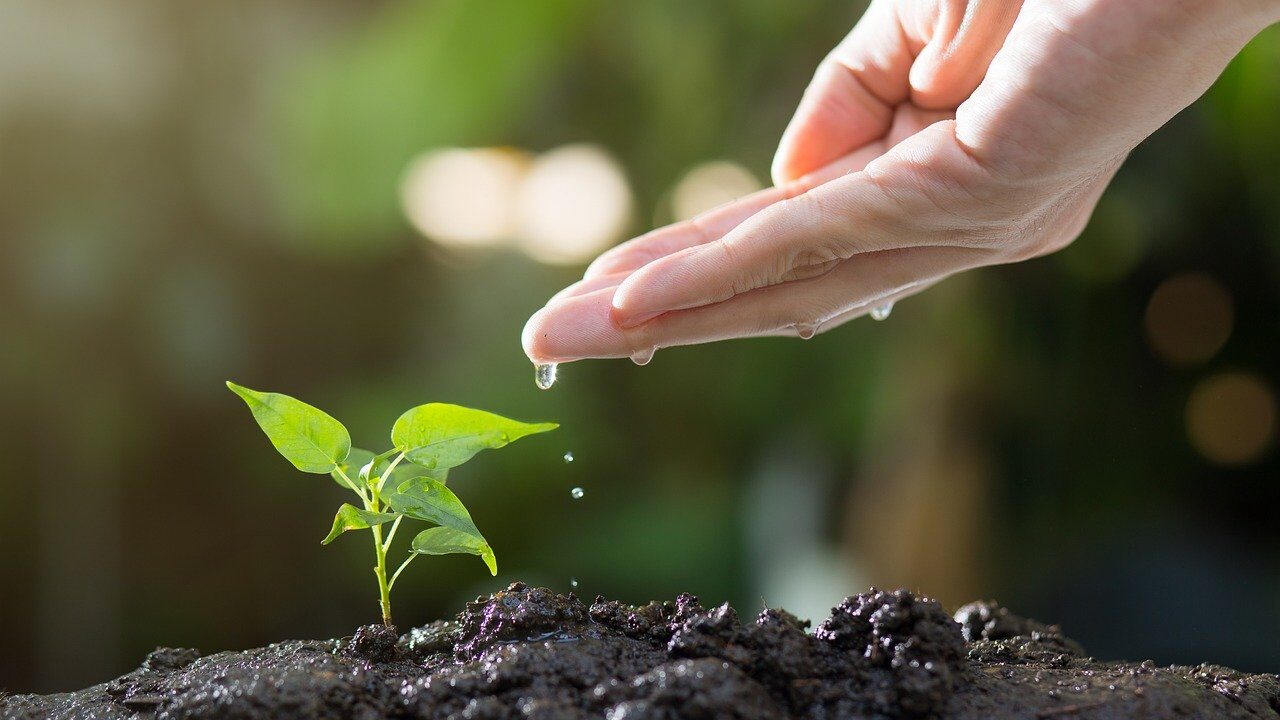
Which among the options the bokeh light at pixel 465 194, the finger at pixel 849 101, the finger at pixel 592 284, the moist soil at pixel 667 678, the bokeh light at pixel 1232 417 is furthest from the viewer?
the bokeh light at pixel 465 194

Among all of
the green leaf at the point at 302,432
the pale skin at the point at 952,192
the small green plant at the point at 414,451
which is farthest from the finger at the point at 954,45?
the green leaf at the point at 302,432

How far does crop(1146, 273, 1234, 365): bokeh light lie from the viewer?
2234 millimetres

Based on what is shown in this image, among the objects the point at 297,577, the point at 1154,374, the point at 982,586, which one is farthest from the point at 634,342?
A: the point at 297,577

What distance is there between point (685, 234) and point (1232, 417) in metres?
1.77

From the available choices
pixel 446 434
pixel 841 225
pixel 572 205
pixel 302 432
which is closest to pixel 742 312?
pixel 841 225

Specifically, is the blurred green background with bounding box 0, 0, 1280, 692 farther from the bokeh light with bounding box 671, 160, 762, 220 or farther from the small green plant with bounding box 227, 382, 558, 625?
the small green plant with bounding box 227, 382, 558, 625

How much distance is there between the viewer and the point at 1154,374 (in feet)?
7.41

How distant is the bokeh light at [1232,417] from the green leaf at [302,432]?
2127 millimetres

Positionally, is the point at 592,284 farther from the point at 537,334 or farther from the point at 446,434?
the point at 446,434

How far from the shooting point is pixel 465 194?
2.73m

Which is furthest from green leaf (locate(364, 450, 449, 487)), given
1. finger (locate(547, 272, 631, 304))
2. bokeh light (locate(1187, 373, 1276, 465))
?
bokeh light (locate(1187, 373, 1276, 465))

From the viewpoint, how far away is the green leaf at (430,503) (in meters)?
0.79

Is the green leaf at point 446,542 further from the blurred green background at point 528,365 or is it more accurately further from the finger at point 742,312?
the blurred green background at point 528,365

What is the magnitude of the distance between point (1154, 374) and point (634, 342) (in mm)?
1848
